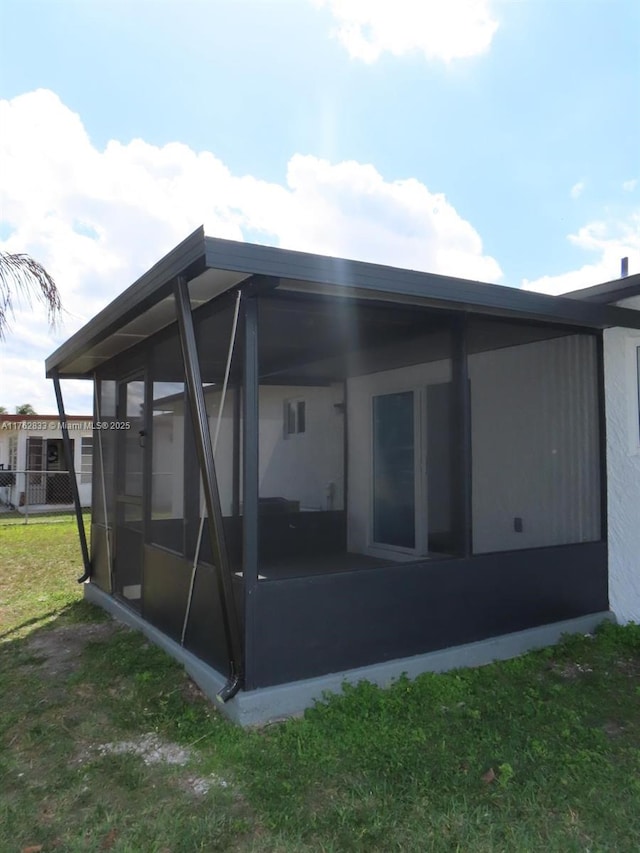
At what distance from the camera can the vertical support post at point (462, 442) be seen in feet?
13.7

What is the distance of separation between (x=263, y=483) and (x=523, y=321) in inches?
141

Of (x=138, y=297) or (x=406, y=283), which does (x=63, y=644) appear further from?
(x=406, y=283)

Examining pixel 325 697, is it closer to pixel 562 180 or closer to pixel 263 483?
pixel 263 483

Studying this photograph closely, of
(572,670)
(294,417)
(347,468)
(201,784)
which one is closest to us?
(201,784)

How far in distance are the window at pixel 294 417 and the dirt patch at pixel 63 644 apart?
114 inches

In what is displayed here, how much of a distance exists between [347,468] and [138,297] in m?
3.62

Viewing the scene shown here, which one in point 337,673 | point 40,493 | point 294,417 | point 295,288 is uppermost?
point 295,288

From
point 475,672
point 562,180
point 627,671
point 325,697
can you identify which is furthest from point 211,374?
point 562,180

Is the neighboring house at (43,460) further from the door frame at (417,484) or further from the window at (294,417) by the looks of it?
the door frame at (417,484)

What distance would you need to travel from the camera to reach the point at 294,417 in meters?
7.27

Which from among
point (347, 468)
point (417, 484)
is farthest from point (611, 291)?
point (347, 468)

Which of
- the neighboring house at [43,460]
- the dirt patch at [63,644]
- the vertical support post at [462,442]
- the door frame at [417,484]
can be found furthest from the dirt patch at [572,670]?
the neighboring house at [43,460]

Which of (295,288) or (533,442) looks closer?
(295,288)

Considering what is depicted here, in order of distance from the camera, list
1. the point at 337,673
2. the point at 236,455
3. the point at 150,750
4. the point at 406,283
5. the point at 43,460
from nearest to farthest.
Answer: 1. the point at 150,750
2. the point at 406,283
3. the point at 337,673
4. the point at 236,455
5. the point at 43,460
